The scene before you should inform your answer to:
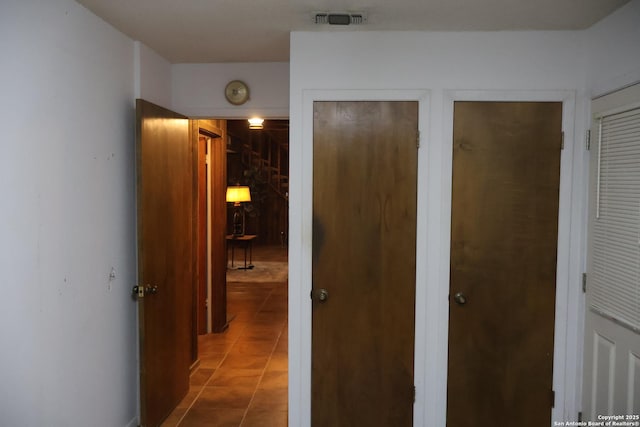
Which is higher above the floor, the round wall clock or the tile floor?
the round wall clock

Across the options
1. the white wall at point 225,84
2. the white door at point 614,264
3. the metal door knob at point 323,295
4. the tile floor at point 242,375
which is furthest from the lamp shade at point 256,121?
the white door at point 614,264

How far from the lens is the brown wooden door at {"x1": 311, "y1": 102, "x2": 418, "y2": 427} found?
281 centimetres

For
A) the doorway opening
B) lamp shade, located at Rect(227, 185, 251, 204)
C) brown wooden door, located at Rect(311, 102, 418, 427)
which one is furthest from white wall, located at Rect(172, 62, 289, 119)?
lamp shade, located at Rect(227, 185, 251, 204)

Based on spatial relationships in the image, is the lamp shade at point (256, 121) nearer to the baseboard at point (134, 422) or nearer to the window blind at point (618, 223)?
the baseboard at point (134, 422)

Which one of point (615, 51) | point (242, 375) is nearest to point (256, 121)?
point (242, 375)

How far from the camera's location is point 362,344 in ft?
9.39

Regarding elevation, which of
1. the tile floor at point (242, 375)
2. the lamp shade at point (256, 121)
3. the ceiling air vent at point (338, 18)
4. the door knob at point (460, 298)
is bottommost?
the tile floor at point (242, 375)

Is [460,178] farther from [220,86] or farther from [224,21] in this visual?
[220,86]

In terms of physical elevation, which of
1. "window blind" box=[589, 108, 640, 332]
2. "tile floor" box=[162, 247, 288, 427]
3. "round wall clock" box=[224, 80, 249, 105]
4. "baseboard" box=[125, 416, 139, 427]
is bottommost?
"tile floor" box=[162, 247, 288, 427]

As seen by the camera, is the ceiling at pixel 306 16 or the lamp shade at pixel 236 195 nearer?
the ceiling at pixel 306 16

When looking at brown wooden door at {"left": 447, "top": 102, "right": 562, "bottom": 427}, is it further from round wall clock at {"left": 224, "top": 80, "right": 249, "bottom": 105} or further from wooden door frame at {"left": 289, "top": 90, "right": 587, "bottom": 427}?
round wall clock at {"left": 224, "top": 80, "right": 249, "bottom": 105}

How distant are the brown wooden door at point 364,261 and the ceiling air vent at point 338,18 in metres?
0.48

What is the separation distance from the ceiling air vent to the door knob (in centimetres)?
176

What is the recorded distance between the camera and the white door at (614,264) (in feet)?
7.48
